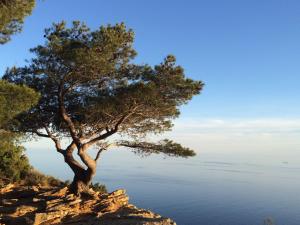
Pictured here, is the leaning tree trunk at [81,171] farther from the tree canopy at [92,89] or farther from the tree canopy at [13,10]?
the tree canopy at [13,10]

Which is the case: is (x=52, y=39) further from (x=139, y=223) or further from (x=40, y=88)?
(x=139, y=223)

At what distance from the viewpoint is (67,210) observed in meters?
17.5

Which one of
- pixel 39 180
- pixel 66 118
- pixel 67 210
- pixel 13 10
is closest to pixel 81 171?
pixel 66 118

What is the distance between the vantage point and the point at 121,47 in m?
20.2

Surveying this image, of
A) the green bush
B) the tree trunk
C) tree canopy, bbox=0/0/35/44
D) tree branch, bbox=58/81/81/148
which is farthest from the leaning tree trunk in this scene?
tree canopy, bbox=0/0/35/44

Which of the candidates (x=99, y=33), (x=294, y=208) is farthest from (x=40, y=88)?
(x=294, y=208)

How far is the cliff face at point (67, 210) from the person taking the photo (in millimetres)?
16422

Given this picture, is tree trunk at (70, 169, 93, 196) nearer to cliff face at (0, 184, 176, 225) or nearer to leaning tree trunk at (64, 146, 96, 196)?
leaning tree trunk at (64, 146, 96, 196)

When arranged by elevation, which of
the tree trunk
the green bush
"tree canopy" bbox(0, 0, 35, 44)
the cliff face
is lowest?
the cliff face

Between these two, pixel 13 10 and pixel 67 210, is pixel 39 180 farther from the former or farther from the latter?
pixel 13 10

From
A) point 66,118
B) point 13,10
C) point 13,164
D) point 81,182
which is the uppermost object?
point 13,10

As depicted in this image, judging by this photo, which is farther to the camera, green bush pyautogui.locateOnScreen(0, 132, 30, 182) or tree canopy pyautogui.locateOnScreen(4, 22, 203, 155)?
green bush pyautogui.locateOnScreen(0, 132, 30, 182)

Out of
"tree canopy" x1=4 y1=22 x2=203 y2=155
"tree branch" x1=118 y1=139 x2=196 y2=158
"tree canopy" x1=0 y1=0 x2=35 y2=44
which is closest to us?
"tree canopy" x1=0 y1=0 x2=35 y2=44

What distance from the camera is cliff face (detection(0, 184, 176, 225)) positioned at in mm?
16422
